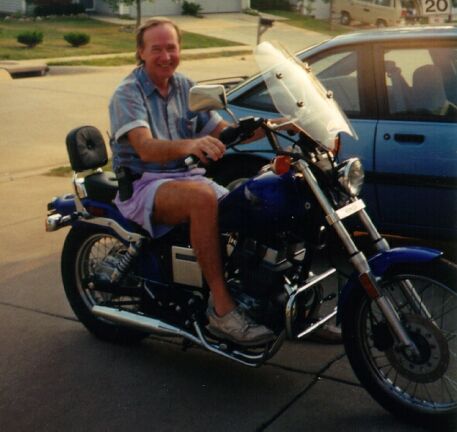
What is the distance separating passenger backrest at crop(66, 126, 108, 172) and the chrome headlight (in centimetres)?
144

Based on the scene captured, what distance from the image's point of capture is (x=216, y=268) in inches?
161

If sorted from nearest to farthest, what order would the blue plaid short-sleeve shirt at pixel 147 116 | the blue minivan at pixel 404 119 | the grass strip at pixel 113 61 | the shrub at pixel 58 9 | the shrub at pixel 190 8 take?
the blue plaid short-sleeve shirt at pixel 147 116 < the blue minivan at pixel 404 119 < the grass strip at pixel 113 61 < the shrub at pixel 58 9 < the shrub at pixel 190 8

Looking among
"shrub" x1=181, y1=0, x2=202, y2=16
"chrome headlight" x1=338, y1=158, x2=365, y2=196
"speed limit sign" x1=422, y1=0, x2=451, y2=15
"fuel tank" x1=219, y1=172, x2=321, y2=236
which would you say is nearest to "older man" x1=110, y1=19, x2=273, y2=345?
"fuel tank" x1=219, y1=172, x2=321, y2=236

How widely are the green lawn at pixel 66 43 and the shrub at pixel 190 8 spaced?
517cm

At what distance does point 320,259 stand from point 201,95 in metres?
2.87

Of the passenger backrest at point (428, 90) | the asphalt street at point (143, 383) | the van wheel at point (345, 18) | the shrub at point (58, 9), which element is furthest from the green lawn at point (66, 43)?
the asphalt street at point (143, 383)

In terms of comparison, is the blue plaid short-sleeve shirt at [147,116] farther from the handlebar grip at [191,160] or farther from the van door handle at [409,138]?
the van door handle at [409,138]

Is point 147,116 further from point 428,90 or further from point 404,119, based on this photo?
point 428,90

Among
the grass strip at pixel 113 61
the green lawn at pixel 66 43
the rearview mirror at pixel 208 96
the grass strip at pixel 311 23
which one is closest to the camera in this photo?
the rearview mirror at pixel 208 96

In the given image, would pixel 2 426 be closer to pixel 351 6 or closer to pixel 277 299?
pixel 277 299

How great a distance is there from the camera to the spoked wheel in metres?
4.76

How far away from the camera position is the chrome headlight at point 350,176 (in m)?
3.80

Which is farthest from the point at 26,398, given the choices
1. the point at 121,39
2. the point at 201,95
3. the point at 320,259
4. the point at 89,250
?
the point at 121,39

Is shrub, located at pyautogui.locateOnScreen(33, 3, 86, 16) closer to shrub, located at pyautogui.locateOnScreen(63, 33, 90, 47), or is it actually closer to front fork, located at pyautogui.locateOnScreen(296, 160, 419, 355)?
shrub, located at pyautogui.locateOnScreen(63, 33, 90, 47)
